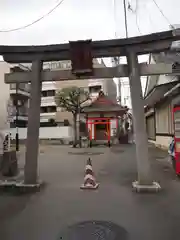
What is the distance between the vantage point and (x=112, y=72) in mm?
8352

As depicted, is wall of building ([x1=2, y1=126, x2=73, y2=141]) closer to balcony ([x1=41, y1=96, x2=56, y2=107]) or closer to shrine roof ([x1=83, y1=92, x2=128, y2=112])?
shrine roof ([x1=83, y1=92, x2=128, y2=112])

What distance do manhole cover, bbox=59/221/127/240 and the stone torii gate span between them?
283 centimetres

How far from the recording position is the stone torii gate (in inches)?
309

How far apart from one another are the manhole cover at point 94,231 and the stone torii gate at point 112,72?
2.83 meters

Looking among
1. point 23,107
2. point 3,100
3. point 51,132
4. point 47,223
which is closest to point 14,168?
point 3,100

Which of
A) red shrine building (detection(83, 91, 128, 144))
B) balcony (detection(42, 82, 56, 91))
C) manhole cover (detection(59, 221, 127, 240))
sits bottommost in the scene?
manhole cover (detection(59, 221, 127, 240))

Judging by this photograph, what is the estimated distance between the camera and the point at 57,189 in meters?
7.96

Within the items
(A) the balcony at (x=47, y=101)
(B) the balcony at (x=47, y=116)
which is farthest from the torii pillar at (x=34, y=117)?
(A) the balcony at (x=47, y=101)

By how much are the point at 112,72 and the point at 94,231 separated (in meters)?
5.17

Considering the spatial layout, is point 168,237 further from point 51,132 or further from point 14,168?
point 51,132

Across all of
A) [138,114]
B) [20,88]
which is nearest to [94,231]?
[138,114]

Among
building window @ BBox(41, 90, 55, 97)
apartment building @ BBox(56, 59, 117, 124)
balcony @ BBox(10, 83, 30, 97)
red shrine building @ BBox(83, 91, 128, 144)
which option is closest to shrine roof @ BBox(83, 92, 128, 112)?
red shrine building @ BBox(83, 91, 128, 144)

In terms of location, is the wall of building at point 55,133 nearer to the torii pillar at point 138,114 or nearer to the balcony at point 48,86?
the balcony at point 48,86

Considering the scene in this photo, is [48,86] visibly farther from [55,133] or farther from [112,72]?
[112,72]
